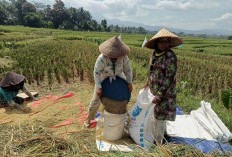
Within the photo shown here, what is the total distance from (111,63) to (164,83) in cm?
73

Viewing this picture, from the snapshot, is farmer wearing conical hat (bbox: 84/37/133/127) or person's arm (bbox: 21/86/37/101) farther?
person's arm (bbox: 21/86/37/101)

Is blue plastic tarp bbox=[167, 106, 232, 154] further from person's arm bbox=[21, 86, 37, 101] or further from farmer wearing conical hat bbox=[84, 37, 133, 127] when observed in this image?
person's arm bbox=[21, 86, 37, 101]

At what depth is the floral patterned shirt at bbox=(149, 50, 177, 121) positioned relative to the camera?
1925 millimetres

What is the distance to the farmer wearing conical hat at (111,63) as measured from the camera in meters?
2.04

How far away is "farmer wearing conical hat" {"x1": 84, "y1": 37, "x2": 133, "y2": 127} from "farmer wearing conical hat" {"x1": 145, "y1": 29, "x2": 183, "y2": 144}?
0.37 meters

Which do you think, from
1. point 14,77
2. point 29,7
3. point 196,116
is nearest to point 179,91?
point 196,116

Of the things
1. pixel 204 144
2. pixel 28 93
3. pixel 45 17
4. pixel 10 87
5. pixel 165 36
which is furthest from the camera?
pixel 45 17

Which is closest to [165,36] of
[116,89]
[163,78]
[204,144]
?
[163,78]

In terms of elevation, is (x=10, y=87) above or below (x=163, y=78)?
below

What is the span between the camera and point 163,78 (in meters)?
2.01

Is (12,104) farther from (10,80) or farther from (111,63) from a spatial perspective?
(111,63)

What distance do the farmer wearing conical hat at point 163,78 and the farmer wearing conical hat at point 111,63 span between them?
37 cm

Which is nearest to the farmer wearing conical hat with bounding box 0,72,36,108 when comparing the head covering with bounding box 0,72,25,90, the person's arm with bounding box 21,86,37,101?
the head covering with bounding box 0,72,25,90

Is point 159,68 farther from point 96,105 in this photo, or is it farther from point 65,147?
point 65,147
